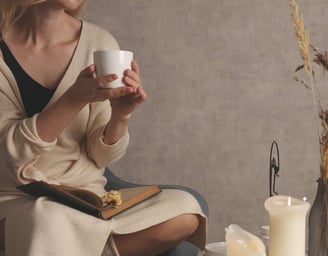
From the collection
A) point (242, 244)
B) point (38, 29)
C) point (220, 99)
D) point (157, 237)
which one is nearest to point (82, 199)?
point (157, 237)

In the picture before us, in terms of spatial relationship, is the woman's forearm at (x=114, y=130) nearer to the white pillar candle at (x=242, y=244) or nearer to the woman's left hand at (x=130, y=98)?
the woman's left hand at (x=130, y=98)

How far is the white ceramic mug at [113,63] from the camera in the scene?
1.27 metres

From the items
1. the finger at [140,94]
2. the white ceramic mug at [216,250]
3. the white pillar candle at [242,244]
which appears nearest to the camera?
the white pillar candle at [242,244]

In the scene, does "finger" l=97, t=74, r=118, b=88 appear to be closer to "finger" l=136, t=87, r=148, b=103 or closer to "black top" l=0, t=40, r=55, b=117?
"finger" l=136, t=87, r=148, b=103

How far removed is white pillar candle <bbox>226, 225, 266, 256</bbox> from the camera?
102 cm

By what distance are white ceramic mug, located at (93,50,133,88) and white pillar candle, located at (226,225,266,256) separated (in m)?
0.44

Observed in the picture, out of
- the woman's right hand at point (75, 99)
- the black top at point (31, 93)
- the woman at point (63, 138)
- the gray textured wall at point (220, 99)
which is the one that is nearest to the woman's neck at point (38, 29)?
the woman at point (63, 138)

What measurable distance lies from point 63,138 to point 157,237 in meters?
0.39

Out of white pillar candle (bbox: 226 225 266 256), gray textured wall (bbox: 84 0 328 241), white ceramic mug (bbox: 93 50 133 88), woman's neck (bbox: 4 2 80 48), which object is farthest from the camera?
gray textured wall (bbox: 84 0 328 241)

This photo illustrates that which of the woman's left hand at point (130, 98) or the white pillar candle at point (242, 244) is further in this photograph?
the woman's left hand at point (130, 98)

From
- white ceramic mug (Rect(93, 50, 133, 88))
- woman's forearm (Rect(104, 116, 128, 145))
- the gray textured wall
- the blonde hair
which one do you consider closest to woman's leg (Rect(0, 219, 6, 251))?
woman's forearm (Rect(104, 116, 128, 145))

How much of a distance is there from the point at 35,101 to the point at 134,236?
462 mm

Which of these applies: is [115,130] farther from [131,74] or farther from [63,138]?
[131,74]

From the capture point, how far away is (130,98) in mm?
1455
